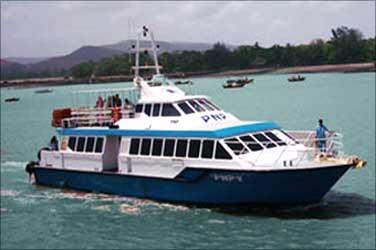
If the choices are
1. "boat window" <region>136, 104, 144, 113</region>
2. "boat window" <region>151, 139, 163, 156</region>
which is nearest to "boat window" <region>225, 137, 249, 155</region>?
"boat window" <region>151, 139, 163, 156</region>

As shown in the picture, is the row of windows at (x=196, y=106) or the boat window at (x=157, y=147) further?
the row of windows at (x=196, y=106)

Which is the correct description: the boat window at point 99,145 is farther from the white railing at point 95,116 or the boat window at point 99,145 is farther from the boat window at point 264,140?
the boat window at point 264,140

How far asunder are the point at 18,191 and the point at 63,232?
768 cm

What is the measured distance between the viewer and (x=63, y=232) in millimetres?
23359

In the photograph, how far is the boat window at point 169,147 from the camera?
2638cm

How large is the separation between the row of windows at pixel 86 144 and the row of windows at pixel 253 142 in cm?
669

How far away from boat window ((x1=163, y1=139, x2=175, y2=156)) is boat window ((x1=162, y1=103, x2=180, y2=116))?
144cm

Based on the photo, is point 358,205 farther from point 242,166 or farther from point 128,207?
point 128,207

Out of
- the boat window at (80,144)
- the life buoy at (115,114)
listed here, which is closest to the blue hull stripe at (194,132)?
the boat window at (80,144)

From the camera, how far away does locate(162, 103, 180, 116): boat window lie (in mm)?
27628

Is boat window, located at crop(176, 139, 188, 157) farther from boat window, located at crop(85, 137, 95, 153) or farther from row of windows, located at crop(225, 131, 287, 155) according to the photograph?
boat window, located at crop(85, 137, 95, 153)

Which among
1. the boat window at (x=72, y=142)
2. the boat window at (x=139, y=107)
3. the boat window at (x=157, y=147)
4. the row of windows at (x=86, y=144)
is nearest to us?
the boat window at (x=157, y=147)

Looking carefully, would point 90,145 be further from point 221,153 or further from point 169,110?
point 221,153

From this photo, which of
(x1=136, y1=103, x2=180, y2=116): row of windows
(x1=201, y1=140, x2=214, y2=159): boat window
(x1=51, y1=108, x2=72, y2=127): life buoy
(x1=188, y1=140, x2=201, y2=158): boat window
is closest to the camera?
A: (x1=201, y1=140, x2=214, y2=159): boat window
